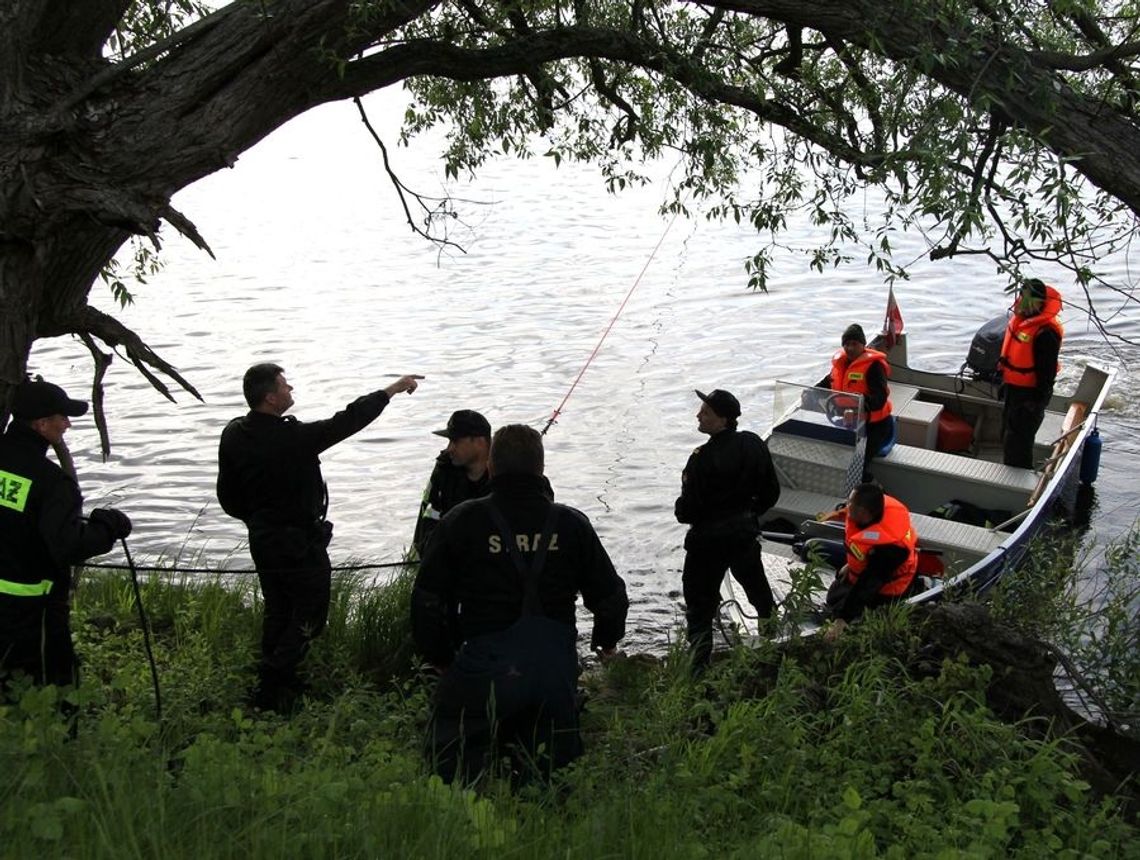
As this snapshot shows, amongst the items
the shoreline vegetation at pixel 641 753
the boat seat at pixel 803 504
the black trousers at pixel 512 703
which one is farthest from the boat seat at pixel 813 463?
the black trousers at pixel 512 703

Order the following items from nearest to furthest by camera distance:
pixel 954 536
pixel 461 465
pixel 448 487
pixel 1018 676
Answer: pixel 1018 676, pixel 461 465, pixel 448 487, pixel 954 536

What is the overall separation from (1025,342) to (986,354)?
8.47 ft

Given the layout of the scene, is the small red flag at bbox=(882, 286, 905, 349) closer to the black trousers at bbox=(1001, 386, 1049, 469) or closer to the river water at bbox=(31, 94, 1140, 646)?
the black trousers at bbox=(1001, 386, 1049, 469)

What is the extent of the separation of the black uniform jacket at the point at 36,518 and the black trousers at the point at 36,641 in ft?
0.41

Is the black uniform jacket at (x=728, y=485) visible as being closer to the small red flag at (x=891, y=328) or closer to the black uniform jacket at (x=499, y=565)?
the black uniform jacket at (x=499, y=565)

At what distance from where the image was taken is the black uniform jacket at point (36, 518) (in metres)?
5.20

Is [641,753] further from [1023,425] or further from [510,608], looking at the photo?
[1023,425]

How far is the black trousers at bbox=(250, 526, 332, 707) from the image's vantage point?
22.2 feet

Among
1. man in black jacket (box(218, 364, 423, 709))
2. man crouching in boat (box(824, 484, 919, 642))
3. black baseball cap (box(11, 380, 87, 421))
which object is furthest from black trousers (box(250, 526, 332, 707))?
man crouching in boat (box(824, 484, 919, 642))

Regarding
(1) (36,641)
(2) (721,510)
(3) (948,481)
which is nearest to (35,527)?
(1) (36,641)

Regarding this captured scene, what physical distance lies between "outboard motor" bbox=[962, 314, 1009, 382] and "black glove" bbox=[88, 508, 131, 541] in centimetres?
Answer: 1025

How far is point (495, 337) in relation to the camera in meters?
19.8

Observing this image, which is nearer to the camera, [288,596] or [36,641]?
[36,641]

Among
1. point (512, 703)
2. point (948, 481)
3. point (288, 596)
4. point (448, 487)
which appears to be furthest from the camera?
point (948, 481)
